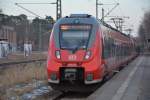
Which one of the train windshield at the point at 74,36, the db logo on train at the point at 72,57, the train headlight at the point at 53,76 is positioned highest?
the train windshield at the point at 74,36

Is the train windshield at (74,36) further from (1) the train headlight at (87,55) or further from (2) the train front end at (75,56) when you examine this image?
(1) the train headlight at (87,55)

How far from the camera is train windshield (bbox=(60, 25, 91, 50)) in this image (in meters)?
18.8

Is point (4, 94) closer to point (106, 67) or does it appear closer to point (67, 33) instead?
point (67, 33)

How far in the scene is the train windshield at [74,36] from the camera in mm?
18750

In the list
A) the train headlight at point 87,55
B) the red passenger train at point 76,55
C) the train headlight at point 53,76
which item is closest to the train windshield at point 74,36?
the red passenger train at point 76,55

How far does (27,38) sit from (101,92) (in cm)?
10294

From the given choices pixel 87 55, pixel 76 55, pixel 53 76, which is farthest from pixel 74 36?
pixel 53 76

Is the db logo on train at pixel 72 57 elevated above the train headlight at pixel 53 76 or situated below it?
above

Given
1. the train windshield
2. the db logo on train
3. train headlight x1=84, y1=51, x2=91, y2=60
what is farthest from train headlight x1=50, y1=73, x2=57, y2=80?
train headlight x1=84, y1=51, x2=91, y2=60

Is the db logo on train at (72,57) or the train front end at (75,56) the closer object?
the train front end at (75,56)

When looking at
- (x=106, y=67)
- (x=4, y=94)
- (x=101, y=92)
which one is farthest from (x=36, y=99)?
(x=106, y=67)

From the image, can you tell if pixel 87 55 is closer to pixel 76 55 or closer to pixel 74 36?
pixel 76 55

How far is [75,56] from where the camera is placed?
60.4ft

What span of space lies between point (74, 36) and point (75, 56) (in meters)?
1.03
